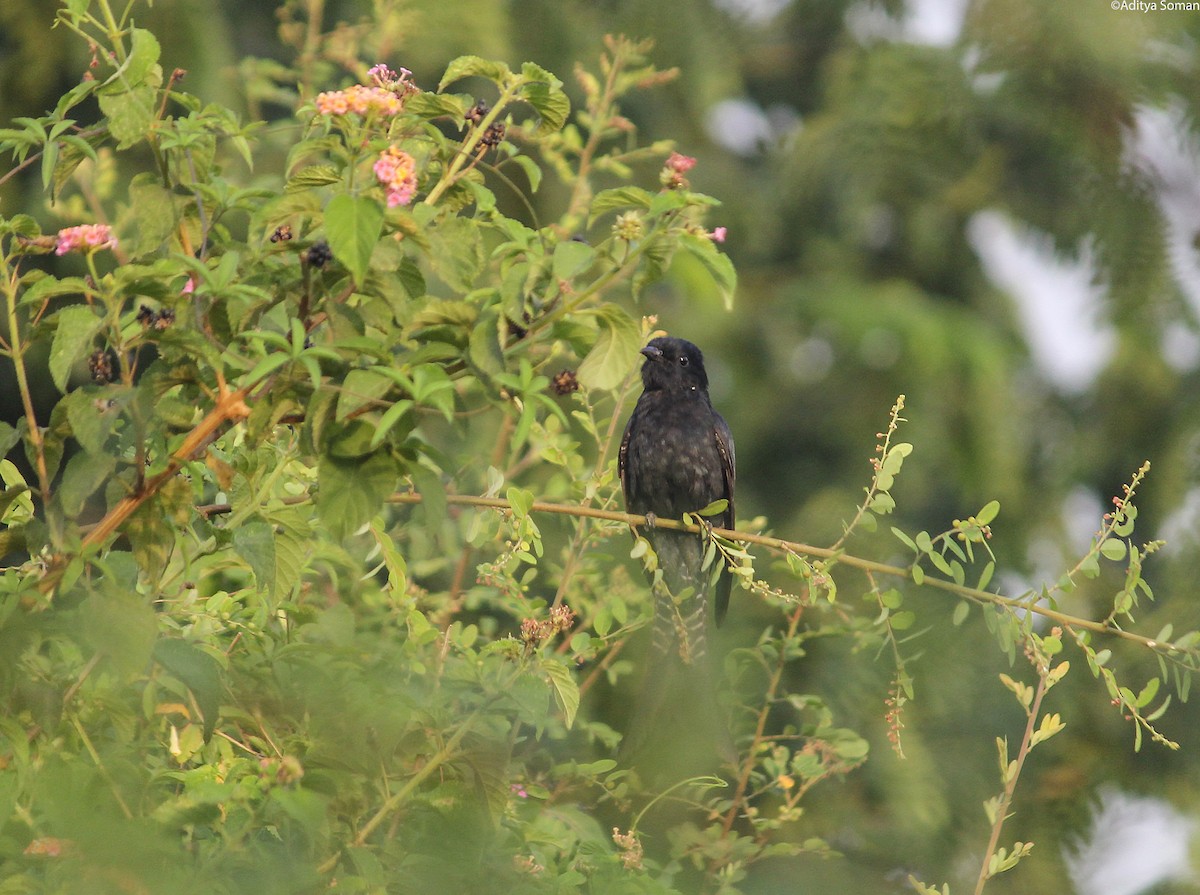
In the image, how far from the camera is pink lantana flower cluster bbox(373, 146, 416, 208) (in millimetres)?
1744

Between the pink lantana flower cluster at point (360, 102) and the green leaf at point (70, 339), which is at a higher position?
the pink lantana flower cluster at point (360, 102)

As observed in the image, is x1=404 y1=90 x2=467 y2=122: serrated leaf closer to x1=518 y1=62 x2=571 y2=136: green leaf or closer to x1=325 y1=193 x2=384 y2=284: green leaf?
x1=518 y1=62 x2=571 y2=136: green leaf

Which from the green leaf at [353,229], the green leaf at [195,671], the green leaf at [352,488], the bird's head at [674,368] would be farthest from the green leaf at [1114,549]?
the bird's head at [674,368]

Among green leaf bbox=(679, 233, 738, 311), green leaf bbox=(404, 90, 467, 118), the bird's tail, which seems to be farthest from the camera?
the bird's tail

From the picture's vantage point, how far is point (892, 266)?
28.0 ft

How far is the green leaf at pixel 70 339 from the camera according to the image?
5.77 feet

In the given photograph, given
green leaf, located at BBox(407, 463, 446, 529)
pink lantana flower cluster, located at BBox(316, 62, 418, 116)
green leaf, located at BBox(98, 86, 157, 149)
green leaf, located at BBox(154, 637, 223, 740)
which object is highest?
pink lantana flower cluster, located at BBox(316, 62, 418, 116)

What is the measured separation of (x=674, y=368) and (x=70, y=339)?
3205mm

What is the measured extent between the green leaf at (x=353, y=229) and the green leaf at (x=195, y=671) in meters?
0.55

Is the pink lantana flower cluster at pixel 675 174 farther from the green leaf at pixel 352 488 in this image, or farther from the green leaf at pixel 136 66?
the green leaf at pixel 136 66

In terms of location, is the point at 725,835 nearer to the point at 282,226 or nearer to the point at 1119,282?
the point at 282,226

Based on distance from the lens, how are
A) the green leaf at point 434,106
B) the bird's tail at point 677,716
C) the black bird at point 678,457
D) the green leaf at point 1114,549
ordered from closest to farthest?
the green leaf at point 434,106, the green leaf at point 1114,549, the bird's tail at point 677,716, the black bird at point 678,457

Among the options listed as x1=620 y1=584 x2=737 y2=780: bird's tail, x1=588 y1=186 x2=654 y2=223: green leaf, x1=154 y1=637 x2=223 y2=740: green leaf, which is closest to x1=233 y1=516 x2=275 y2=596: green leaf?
x1=154 y1=637 x2=223 y2=740: green leaf

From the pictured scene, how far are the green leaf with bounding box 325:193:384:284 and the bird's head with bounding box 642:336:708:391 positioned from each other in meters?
3.12
